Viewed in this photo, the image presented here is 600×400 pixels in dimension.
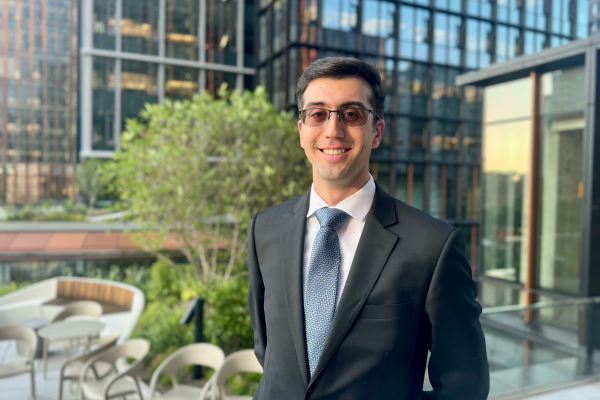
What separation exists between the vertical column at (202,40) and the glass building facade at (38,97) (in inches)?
264

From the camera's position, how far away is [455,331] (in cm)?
139

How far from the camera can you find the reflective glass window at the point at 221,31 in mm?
22636

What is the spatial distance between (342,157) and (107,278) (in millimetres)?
14652

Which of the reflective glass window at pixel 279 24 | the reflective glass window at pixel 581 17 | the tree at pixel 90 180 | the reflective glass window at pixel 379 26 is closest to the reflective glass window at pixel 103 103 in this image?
the tree at pixel 90 180

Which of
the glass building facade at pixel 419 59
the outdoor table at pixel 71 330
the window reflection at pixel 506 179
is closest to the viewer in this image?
the outdoor table at pixel 71 330

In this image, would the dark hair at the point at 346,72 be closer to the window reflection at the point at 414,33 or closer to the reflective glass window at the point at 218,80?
the window reflection at the point at 414,33

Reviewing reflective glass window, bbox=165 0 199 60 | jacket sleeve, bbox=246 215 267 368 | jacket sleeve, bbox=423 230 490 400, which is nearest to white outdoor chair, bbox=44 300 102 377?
jacket sleeve, bbox=246 215 267 368

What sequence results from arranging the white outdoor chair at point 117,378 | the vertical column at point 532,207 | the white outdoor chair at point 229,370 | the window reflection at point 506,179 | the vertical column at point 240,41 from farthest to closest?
the vertical column at point 240,41, the window reflection at point 506,179, the vertical column at point 532,207, the white outdoor chair at point 117,378, the white outdoor chair at point 229,370

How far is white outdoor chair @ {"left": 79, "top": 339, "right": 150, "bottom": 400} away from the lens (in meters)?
4.97

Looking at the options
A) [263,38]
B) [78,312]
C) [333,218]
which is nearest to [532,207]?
[333,218]

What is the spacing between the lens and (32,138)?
22266mm

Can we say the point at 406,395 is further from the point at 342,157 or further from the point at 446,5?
the point at 446,5

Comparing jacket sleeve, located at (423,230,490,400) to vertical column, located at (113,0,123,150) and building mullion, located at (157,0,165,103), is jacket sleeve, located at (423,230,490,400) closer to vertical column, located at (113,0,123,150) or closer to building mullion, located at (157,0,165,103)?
vertical column, located at (113,0,123,150)

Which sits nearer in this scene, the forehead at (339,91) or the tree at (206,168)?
the forehead at (339,91)
